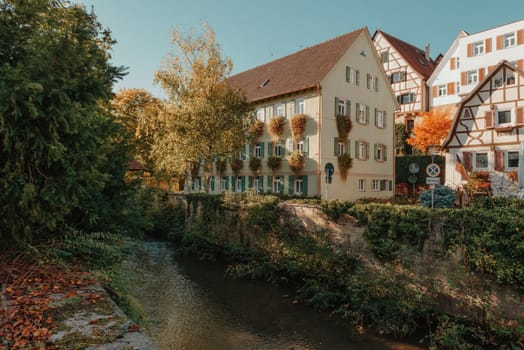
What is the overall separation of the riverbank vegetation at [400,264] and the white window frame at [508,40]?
86.1 feet

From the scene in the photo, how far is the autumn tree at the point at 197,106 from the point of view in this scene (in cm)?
1820

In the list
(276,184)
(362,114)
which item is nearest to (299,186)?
(276,184)

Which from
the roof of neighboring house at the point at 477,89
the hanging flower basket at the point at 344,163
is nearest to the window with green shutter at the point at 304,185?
the hanging flower basket at the point at 344,163

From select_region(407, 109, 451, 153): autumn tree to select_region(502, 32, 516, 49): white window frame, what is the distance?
22.3ft

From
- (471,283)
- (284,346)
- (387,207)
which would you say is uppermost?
(387,207)

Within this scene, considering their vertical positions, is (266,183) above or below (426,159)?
below

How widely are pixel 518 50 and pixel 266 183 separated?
2372 cm

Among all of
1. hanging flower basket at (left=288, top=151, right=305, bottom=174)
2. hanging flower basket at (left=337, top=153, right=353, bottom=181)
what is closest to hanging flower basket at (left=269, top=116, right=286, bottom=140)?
hanging flower basket at (left=288, top=151, right=305, bottom=174)

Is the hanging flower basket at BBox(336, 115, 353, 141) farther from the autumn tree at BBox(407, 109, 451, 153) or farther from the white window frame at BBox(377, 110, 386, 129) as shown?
the autumn tree at BBox(407, 109, 451, 153)

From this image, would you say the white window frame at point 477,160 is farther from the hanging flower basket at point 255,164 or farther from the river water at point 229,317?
the river water at point 229,317

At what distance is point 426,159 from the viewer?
29.1m

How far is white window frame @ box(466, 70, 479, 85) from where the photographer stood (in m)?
30.3

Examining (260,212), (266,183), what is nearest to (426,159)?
(266,183)

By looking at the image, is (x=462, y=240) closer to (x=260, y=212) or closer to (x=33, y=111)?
(x=260, y=212)
